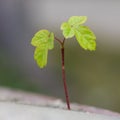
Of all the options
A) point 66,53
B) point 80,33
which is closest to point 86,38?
point 80,33

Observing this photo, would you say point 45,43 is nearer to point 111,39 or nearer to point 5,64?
point 5,64

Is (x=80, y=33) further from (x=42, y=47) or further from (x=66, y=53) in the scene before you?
(x=66, y=53)

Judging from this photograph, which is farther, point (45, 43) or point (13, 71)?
point (13, 71)

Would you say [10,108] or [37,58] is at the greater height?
[37,58]

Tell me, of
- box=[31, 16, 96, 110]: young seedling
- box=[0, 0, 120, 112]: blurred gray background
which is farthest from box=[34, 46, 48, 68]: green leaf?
box=[0, 0, 120, 112]: blurred gray background

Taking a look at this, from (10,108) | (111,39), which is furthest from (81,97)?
(10,108)

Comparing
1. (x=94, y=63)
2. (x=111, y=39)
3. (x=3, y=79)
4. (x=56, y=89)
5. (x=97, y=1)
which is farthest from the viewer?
(x=97, y=1)
